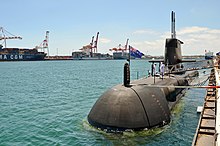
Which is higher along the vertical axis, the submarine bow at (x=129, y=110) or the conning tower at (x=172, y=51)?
the conning tower at (x=172, y=51)

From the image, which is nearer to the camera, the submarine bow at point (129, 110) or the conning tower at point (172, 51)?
the submarine bow at point (129, 110)

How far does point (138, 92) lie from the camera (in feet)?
43.2

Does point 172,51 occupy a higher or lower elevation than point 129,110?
A: higher

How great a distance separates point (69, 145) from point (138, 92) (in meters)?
4.67

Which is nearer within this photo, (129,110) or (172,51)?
(129,110)

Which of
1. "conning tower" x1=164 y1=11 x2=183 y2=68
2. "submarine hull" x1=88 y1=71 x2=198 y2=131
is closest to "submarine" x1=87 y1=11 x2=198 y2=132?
"submarine hull" x1=88 y1=71 x2=198 y2=131

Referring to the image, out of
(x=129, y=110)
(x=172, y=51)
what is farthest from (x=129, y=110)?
(x=172, y=51)

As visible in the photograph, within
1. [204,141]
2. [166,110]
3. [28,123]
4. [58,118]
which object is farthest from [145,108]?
[28,123]

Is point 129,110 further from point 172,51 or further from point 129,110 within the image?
point 172,51

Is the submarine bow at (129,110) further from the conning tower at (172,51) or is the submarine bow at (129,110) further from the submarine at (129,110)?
the conning tower at (172,51)

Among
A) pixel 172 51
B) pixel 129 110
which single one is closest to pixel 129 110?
pixel 129 110

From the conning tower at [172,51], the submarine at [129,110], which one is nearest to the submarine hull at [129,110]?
the submarine at [129,110]

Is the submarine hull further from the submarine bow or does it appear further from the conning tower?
the conning tower

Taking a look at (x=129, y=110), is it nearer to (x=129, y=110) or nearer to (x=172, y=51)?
(x=129, y=110)
